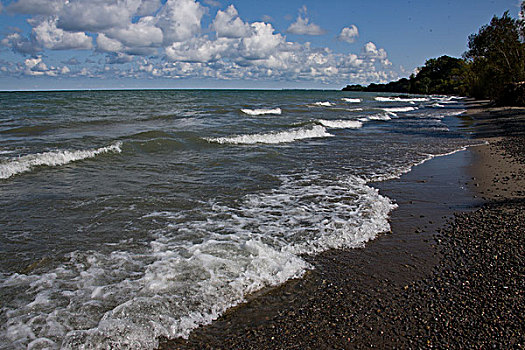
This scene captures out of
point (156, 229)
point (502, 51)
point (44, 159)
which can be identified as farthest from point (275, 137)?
point (502, 51)

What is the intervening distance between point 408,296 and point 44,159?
11582 millimetres

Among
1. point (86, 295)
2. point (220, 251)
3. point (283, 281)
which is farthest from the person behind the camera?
point (220, 251)

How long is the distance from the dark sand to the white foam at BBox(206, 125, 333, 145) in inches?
424

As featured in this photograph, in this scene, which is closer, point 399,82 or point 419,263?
point 419,263

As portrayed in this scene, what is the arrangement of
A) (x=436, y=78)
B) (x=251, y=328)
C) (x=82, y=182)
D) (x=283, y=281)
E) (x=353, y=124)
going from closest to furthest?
(x=251, y=328) < (x=283, y=281) < (x=82, y=182) < (x=353, y=124) < (x=436, y=78)

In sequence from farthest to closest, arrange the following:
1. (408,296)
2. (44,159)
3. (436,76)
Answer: (436,76) < (44,159) < (408,296)

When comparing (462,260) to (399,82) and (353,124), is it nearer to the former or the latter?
(353,124)

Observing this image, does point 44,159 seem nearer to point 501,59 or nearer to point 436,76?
point 501,59

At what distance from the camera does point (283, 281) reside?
4250 mm

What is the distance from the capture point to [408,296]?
3.86 metres

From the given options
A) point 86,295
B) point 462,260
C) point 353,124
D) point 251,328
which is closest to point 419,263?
point 462,260

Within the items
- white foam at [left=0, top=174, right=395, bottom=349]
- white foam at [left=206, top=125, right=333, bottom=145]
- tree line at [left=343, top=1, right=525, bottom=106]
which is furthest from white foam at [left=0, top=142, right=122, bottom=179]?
tree line at [left=343, top=1, right=525, bottom=106]

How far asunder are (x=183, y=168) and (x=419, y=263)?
7.74 m

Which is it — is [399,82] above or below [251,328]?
above
